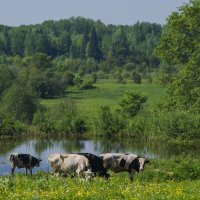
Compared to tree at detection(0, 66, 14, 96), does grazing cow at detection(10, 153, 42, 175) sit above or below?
below

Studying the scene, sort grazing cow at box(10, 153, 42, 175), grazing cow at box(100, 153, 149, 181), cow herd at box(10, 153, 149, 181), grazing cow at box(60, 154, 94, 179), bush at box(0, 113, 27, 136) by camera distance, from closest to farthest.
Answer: grazing cow at box(60, 154, 94, 179), cow herd at box(10, 153, 149, 181), grazing cow at box(100, 153, 149, 181), grazing cow at box(10, 153, 42, 175), bush at box(0, 113, 27, 136)

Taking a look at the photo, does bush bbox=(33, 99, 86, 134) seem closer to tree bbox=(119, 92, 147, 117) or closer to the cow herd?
tree bbox=(119, 92, 147, 117)

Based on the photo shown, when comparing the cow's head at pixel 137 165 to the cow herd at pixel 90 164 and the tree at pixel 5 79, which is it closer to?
the cow herd at pixel 90 164

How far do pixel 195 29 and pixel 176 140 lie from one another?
1910 centimetres

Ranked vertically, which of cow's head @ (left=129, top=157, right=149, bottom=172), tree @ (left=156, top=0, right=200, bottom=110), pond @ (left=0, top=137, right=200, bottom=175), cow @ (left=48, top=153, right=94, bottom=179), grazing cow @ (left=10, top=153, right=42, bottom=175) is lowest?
pond @ (left=0, top=137, right=200, bottom=175)

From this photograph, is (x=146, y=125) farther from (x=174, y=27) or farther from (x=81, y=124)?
(x=174, y=27)

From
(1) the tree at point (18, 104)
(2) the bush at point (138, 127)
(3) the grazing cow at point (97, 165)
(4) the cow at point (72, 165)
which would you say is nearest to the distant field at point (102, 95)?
(1) the tree at point (18, 104)

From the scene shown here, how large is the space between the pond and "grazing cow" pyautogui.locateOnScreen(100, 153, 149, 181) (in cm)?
2718

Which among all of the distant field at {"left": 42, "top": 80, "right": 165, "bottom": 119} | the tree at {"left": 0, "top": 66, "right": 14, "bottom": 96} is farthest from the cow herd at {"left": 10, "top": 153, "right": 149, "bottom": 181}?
the distant field at {"left": 42, "top": 80, "right": 165, "bottom": 119}

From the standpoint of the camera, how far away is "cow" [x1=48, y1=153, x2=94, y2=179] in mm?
22263

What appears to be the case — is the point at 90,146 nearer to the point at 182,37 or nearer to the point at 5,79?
the point at 182,37

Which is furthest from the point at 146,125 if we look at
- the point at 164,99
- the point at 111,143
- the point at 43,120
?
the point at 164,99

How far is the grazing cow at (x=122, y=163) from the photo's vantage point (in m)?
24.7

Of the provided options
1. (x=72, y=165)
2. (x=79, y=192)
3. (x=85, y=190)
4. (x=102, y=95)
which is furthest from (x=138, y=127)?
(x=102, y=95)
